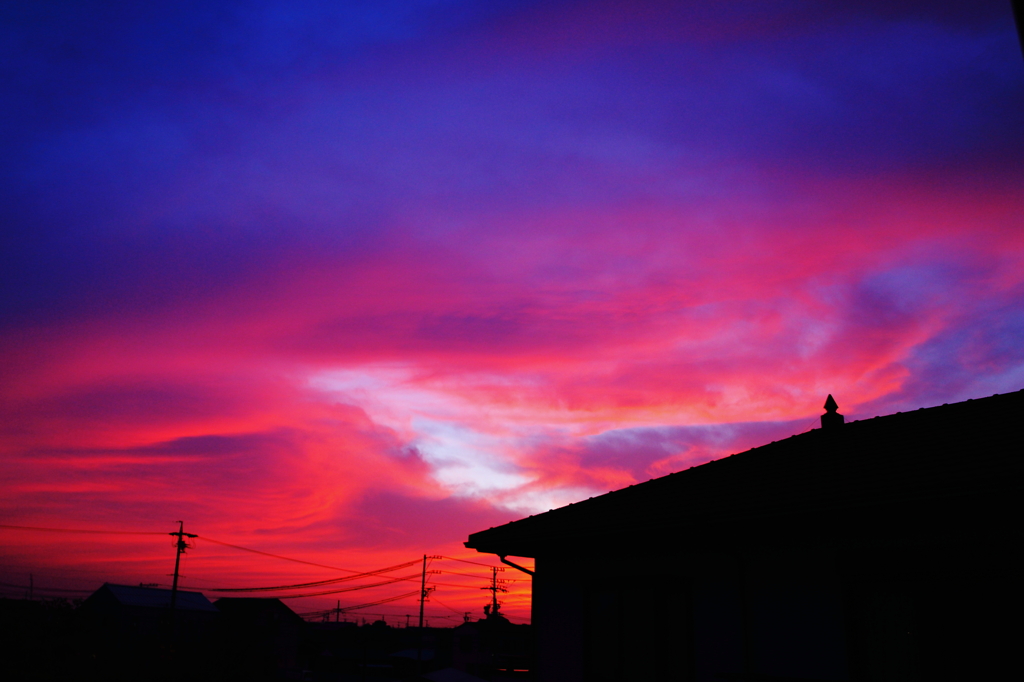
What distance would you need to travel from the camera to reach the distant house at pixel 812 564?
345 inches

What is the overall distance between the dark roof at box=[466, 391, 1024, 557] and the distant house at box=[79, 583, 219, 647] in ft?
211

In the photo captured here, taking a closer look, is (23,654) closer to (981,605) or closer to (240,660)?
(240,660)

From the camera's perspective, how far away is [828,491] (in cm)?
1015

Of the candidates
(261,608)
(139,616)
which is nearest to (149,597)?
(139,616)

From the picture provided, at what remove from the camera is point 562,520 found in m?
14.0

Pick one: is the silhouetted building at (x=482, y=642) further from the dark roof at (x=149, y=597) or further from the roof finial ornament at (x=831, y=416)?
the roof finial ornament at (x=831, y=416)

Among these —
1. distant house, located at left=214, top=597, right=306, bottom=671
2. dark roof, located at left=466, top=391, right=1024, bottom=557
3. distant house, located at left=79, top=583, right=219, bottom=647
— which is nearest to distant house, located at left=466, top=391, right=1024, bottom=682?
dark roof, located at left=466, top=391, right=1024, bottom=557

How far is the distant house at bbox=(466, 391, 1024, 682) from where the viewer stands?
28.8 feet

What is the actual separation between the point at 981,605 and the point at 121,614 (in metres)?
76.3

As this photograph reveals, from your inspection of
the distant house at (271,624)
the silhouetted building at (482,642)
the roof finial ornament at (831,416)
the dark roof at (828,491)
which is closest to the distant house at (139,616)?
the distant house at (271,624)

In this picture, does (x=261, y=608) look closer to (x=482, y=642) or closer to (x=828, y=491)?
(x=482, y=642)

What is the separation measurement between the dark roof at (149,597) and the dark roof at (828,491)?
66.4 metres

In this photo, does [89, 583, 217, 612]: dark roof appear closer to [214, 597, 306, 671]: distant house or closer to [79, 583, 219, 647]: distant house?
[79, 583, 219, 647]: distant house

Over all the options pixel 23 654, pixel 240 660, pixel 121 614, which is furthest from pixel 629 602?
pixel 121 614
